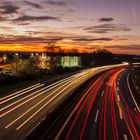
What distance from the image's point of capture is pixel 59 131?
24.3 m

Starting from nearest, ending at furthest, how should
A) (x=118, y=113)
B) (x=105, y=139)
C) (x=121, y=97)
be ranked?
(x=105, y=139)
(x=118, y=113)
(x=121, y=97)

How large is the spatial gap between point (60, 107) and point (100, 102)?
22.5ft

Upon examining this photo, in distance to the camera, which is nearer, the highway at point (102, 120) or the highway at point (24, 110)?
the highway at point (102, 120)

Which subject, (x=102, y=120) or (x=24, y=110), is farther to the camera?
(x=24, y=110)

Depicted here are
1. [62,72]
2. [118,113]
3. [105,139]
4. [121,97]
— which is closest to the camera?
[105,139]

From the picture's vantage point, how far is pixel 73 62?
14825cm

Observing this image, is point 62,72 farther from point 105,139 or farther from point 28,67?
point 105,139

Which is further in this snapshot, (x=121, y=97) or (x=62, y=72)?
(x=62, y=72)

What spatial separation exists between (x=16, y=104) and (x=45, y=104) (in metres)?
3.78

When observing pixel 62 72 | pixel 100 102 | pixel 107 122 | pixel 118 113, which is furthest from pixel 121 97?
pixel 62 72

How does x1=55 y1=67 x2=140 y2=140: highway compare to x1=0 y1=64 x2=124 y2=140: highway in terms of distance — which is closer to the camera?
x1=55 y1=67 x2=140 y2=140: highway

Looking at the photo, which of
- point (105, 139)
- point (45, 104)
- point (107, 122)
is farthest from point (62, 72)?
point (105, 139)

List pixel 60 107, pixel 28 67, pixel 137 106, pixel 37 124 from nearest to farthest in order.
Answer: pixel 37 124 → pixel 60 107 → pixel 137 106 → pixel 28 67

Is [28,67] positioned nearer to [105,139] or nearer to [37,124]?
[37,124]
